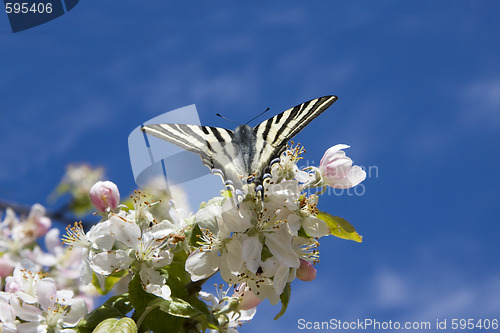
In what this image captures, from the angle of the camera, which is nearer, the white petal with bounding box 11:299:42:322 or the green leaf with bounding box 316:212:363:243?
the green leaf with bounding box 316:212:363:243

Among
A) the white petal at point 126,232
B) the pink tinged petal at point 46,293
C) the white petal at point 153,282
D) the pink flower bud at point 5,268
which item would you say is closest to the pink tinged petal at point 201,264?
the white petal at point 153,282

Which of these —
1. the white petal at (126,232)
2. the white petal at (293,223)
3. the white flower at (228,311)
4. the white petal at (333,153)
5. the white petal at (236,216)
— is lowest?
the white flower at (228,311)

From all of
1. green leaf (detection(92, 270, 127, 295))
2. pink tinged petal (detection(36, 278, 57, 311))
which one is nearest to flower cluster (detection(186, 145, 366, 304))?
green leaf (detection(92, 270, 127, 295))

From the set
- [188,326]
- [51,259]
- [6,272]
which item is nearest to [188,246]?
[188,326]

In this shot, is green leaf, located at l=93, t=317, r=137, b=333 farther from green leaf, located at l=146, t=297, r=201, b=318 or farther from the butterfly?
the butterfly

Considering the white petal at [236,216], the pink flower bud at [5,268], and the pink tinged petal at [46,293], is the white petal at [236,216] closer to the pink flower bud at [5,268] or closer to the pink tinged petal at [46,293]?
the pink tinged petal at [46,293]

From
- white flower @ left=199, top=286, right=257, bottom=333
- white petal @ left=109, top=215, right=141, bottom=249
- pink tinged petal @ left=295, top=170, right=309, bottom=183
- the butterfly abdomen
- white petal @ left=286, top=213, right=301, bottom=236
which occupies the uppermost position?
the butterfly abdomen
